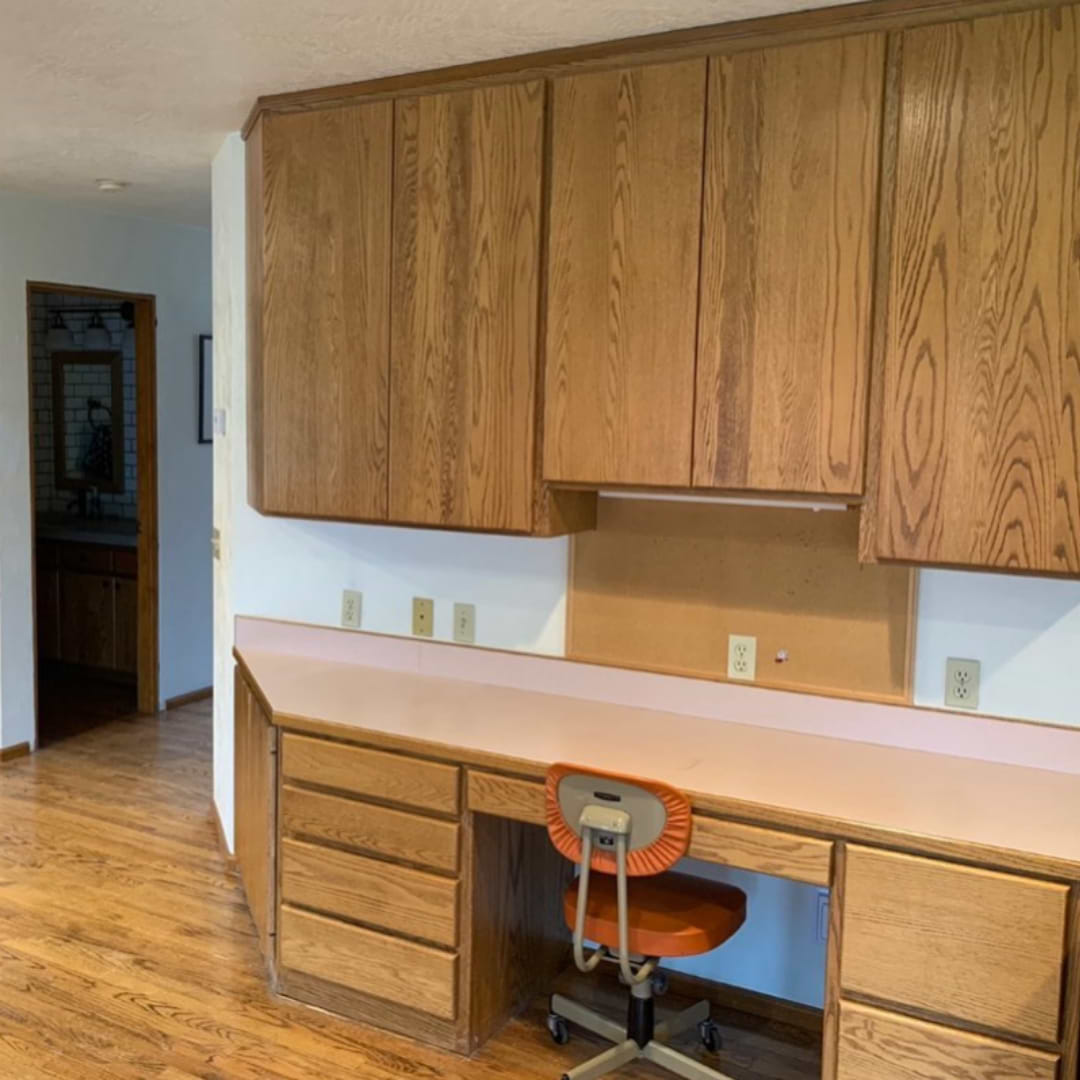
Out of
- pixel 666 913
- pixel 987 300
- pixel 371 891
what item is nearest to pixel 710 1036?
pixel 666 913

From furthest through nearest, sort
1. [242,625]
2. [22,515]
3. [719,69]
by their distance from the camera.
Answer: [22,515]
[242,625]
[719,69]

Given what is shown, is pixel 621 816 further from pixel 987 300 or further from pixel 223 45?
pixel 223 45

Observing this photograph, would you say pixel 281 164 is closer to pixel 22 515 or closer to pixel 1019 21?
pixel 1019 21

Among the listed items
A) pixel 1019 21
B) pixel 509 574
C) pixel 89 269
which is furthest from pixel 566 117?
pixel 89 269

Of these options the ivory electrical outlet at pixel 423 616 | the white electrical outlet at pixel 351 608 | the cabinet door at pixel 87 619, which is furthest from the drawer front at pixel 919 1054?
the cabinet door at pixel 87 619

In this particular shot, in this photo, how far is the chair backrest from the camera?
217 centimetres

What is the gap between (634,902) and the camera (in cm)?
245

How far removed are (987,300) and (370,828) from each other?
5.98 ft

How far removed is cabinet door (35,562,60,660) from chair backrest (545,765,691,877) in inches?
187

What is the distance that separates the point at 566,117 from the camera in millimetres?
2529

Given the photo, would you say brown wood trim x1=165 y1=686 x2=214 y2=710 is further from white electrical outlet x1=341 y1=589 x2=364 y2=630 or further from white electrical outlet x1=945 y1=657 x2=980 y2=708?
white electrical outlet x1=945 y1=657 x2=980 y2=708

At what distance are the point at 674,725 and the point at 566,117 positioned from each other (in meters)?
1.49

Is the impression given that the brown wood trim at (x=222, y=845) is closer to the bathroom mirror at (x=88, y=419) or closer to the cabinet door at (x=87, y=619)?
the cabinet door at (x=87, y=619)

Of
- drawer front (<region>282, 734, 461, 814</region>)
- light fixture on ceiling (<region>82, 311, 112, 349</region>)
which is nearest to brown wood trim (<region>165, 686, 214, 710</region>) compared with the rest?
light fixture on ceiling (<region>82, 311, 112, 349</region>)
